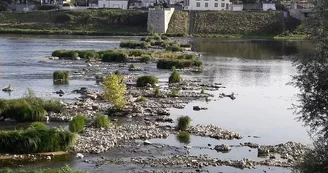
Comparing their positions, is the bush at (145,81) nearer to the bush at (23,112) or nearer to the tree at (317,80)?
the bush at (23,112)

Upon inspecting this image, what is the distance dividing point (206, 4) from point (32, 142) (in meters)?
Result: 120

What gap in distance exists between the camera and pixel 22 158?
21188 millimetres

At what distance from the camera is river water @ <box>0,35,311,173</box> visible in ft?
90.2

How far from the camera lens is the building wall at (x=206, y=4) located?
138m

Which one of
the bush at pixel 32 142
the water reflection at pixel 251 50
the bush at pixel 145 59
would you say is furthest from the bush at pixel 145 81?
the water reflection at pixel 251 50

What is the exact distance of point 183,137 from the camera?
86.0 ft

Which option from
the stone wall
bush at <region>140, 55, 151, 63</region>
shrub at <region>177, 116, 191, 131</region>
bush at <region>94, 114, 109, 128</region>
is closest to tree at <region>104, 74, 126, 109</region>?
bush at <region>94, 114, 109, 128</region>

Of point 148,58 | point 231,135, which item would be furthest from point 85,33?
point 231,135

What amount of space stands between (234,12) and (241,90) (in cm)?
8913

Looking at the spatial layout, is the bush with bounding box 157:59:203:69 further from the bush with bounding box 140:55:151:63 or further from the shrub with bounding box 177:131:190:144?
the shrub with bounding box 177:131:190:144

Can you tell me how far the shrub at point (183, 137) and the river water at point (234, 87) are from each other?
12.2 inches

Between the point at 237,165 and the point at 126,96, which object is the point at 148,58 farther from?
the point at 237,165

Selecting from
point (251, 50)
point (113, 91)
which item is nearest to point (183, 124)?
point (113, 91)

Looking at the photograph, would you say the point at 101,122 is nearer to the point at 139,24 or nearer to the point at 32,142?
the point at 32,142
